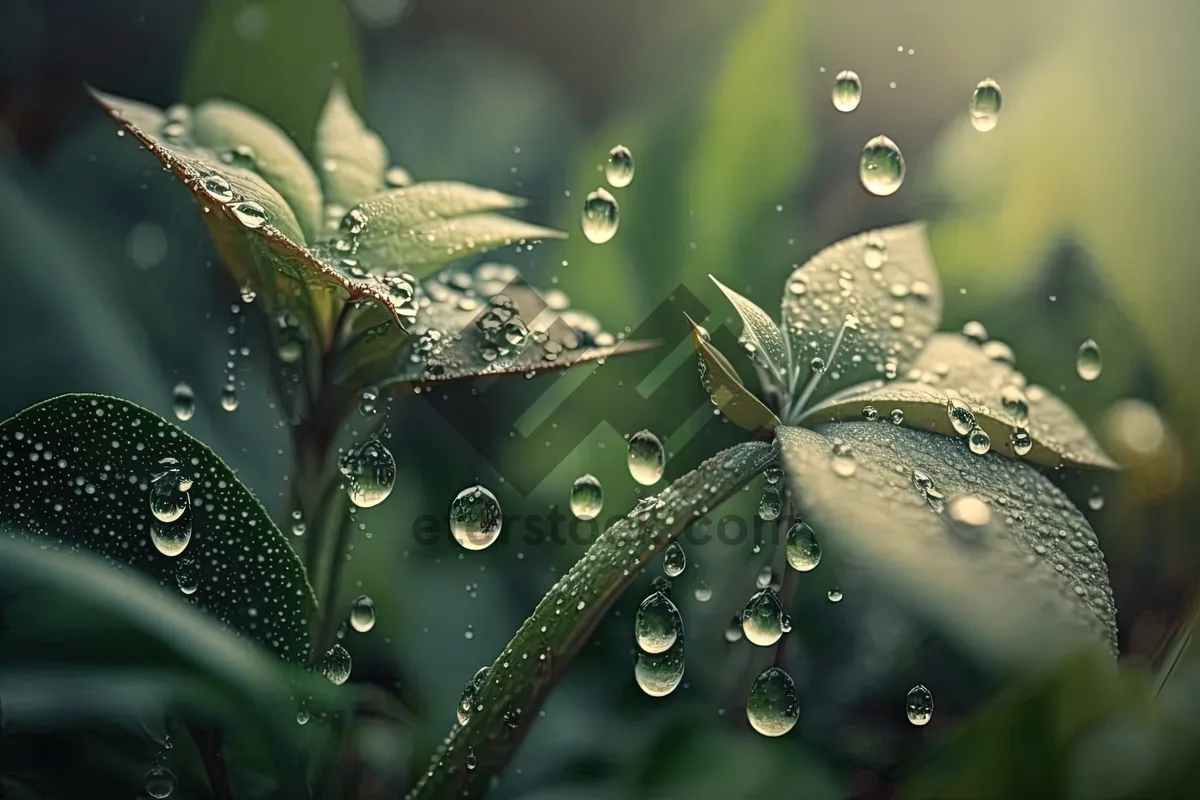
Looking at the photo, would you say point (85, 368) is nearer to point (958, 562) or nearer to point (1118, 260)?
point (958, 562)

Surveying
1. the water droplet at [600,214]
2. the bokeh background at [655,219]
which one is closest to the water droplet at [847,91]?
the bokeh background at [655,219]

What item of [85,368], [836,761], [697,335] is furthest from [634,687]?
[85,368]

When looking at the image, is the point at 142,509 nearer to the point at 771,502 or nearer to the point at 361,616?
the point at 361,616

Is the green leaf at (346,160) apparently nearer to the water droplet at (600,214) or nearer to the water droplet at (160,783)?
the water droplet at (600,214)

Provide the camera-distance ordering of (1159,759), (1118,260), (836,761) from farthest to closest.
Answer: (1118,260) < (836,761) < (1159,759)

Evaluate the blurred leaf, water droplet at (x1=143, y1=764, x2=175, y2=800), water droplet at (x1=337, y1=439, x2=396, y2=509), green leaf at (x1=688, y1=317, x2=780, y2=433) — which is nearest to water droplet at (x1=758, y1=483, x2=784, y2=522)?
green leaf at (x1=688, y1=317, x2=780, y2=433)
